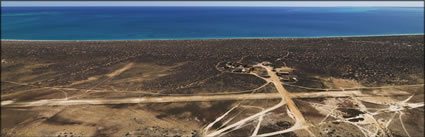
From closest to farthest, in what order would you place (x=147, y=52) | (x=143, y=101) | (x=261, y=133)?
(x=261, y=133) → (x=143, y=101) → (x=147, y=52)

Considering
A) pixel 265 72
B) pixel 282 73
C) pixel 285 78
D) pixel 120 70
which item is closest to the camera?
pixel 285 78

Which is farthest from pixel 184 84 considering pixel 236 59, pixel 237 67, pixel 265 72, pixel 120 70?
pixel 236 59

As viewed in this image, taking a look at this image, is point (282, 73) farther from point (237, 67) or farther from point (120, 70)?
point (120, 70)

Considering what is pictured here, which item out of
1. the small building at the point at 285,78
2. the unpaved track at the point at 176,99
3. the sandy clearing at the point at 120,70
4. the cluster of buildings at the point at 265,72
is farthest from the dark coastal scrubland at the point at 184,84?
the small building at the point at 285,78

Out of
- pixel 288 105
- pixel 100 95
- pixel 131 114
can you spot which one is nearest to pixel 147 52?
pixel 100 95

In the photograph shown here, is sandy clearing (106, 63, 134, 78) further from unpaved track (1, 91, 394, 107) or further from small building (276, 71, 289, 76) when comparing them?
small building (276, 71, 289, 76)

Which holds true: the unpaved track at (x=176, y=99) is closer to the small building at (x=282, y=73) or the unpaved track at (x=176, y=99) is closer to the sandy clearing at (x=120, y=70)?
the small building at (x=282, y=73)

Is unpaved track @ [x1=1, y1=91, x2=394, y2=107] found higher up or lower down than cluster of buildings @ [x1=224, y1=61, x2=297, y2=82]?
lower down

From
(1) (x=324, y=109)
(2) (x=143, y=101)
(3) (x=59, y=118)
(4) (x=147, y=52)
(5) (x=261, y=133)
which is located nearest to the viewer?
(5) (x=261, y=133)

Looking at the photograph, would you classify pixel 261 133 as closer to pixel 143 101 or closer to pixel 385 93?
pixel 143 101

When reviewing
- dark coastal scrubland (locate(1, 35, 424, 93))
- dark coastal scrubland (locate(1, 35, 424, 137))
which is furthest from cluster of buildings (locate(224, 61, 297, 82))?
dark coastal scrubland (locate(1, 35, 424, 93))

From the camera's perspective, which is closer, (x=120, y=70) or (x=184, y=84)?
(x=184, y=84)
